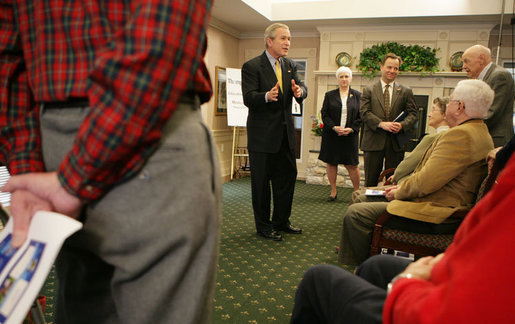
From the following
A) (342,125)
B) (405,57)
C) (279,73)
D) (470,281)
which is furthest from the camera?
(405,57)

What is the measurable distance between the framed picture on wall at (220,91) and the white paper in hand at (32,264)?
6.63 m

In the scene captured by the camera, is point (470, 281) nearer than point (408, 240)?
Yes

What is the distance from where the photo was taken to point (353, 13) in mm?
6355

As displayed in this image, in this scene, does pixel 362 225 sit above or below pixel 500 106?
below

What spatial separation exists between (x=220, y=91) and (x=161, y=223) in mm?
6805

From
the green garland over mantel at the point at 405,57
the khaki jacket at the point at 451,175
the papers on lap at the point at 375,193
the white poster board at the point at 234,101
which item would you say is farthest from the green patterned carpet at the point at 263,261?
the green garland over mantel at the point at 405,57

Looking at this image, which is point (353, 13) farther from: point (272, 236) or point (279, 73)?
point (272, 236)

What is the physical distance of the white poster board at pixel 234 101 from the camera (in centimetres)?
689

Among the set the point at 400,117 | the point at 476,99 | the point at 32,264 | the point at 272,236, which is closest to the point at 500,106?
the point at 400,117

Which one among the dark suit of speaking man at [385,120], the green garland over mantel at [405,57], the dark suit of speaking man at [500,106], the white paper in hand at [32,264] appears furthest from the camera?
the green garland over mantel at [405,57]

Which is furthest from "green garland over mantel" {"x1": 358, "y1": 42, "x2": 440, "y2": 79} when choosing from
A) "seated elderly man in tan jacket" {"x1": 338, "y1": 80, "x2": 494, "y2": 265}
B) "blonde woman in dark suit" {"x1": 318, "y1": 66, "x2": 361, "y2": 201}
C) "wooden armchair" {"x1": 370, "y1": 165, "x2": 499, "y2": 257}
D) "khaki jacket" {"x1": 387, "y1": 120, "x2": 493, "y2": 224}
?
"wooden armchair" {"x1": 370, "y1": 165, "x2": 499, "y2": 257}

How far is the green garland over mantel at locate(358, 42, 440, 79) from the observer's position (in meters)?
6.46

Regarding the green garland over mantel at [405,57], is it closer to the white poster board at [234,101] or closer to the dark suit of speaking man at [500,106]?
the white poster board at [234,101]

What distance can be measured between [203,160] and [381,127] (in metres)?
4.03
